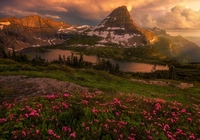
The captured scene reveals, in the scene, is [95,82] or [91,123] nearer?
[91,123]

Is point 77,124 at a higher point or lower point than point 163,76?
higher

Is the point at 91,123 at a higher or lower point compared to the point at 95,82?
higher

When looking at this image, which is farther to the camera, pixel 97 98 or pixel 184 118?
pixel 97 98

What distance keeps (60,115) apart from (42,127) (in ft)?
4.88

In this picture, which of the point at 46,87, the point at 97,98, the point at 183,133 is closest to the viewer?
the point at 183,133

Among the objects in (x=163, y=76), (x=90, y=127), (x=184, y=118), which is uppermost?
(x=90, y=127)

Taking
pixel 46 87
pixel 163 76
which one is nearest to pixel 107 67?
pixel 163 76

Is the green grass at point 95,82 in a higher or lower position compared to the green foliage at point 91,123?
lower

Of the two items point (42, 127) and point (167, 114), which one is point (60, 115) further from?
point (167, 114)

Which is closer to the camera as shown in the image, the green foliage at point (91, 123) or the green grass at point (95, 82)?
the green foliage at point (91, 123)

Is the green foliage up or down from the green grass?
up

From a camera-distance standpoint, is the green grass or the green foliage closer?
the green foliage

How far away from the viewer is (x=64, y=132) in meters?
7.88

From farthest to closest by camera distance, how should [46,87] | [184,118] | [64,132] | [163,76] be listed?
[163,76] < [46,87] < [184,118] < [64,132]
